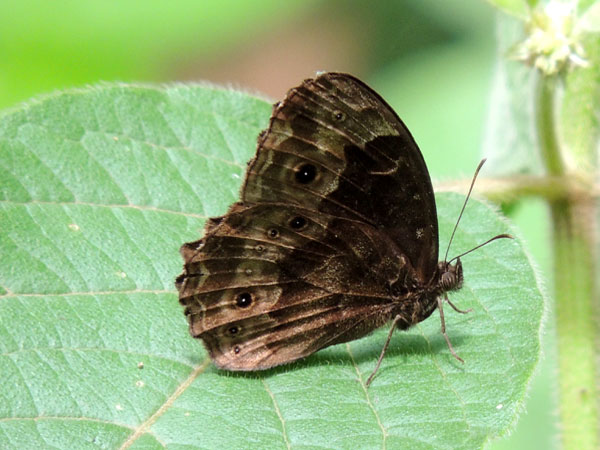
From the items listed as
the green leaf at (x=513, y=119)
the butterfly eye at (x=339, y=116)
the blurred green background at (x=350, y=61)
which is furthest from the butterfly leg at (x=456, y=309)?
the blurred green background at (x=350, y=61)

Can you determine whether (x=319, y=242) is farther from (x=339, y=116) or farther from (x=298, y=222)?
(x=339, y=116)

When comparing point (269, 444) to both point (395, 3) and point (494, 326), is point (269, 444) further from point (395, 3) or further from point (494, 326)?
point (395, 3)

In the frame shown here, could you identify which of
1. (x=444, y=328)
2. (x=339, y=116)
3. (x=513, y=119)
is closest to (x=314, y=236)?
(x=339, y=116)

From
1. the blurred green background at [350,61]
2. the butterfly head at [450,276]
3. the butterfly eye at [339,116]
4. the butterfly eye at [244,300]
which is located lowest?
the butterfly eye at [244,300]

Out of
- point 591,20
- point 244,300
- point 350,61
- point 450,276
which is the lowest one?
point 244,300

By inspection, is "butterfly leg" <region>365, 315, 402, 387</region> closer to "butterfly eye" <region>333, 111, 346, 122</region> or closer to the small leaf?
"butterfly eye" <region>333, 111, 346, 122</region>

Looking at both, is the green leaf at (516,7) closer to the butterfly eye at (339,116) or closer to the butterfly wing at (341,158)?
the butterfly wing at (341,158)
